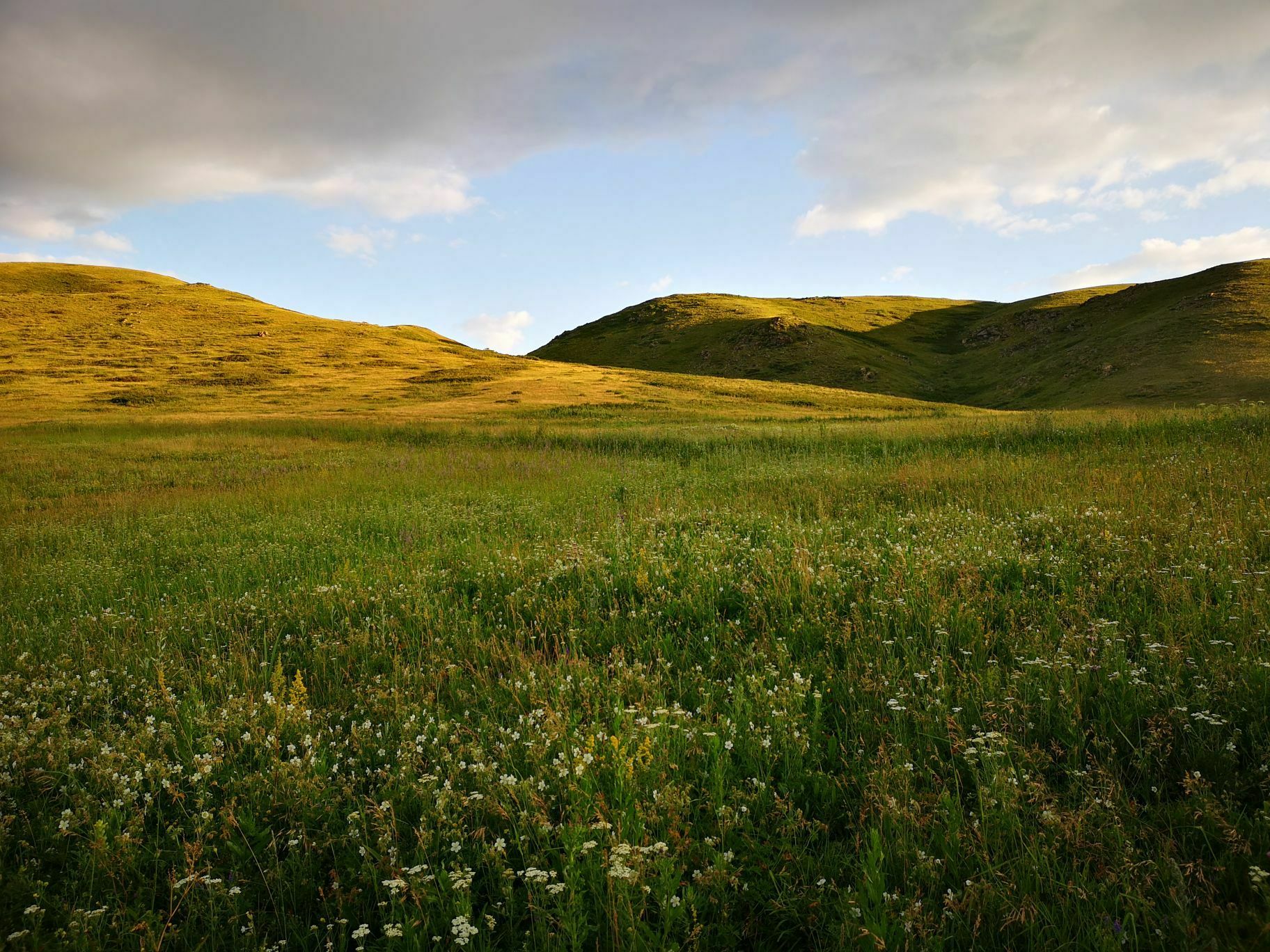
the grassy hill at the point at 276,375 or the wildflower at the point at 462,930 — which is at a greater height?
the grassy hill at the point at 276,375

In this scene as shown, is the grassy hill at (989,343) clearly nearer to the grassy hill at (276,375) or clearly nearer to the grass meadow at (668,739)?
the grassy hill at (276,375)

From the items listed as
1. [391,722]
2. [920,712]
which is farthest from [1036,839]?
[391,722]

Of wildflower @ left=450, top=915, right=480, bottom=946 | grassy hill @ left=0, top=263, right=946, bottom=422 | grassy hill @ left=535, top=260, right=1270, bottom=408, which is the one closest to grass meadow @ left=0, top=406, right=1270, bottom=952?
wildflower @ left=450, top=915, right=480, bottom=946

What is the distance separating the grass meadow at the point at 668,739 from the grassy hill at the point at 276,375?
31.6 m

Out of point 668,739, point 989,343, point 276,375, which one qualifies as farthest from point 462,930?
point 989,343

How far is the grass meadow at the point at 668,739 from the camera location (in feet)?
9.12

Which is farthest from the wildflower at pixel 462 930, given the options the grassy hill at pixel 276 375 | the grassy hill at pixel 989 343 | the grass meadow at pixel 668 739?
the grassy hill at pixel 989 343

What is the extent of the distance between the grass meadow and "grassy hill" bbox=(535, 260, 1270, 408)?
54107mm

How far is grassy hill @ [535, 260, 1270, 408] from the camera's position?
56.8 metres

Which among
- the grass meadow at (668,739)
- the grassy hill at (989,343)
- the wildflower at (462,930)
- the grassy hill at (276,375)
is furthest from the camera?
the grassy hill at (989,343)

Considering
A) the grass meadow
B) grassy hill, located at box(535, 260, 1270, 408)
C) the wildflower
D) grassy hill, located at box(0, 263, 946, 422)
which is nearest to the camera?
the wildflower

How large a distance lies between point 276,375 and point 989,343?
11006cm

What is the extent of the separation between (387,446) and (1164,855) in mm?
27580

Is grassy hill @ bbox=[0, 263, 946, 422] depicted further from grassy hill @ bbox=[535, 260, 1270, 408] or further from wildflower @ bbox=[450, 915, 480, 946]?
wildflower @ bbox=[450, 915, 480, 946]
